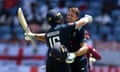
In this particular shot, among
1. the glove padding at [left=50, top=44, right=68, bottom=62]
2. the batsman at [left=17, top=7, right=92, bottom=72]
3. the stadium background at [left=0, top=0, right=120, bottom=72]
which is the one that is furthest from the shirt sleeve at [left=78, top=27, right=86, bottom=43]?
the stadium background at [left=0, top=0, right=120, bottom=72]

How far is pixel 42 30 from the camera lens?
1647cm

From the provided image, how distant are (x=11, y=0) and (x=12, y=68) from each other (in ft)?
16.4

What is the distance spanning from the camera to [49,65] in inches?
301

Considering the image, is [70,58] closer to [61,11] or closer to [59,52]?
[59,52]

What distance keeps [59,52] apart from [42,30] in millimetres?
9126

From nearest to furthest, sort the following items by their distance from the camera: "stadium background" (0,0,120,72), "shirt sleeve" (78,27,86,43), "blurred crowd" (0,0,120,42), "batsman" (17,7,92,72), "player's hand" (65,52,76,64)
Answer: "player's hand" (65,52,76,64)
"batsman" (17,7,92,72)
"shirt sleeve" (78,27,86,43)
"stadium background" (0,0,120,72)
"blurred crowd" (0,0,120,42)

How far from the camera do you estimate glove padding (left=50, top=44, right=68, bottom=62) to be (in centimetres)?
736

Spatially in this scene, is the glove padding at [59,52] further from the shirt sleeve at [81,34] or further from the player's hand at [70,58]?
the shirt sleeve at [81,34]

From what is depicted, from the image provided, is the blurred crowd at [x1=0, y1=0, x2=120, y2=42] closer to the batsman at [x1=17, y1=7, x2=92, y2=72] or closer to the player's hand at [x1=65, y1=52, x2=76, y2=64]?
the batsman at [x1=17, y1=7, x2=92, y2=72]

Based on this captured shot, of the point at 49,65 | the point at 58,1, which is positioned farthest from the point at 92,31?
the point at 49,65

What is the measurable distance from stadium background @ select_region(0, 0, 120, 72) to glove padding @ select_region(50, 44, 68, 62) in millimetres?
6130

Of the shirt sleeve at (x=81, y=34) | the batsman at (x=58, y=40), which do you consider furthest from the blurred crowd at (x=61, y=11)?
the batsman at (x=58, y=40)

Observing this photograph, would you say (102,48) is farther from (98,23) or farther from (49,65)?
(49,65)

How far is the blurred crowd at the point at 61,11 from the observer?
1667 cm
